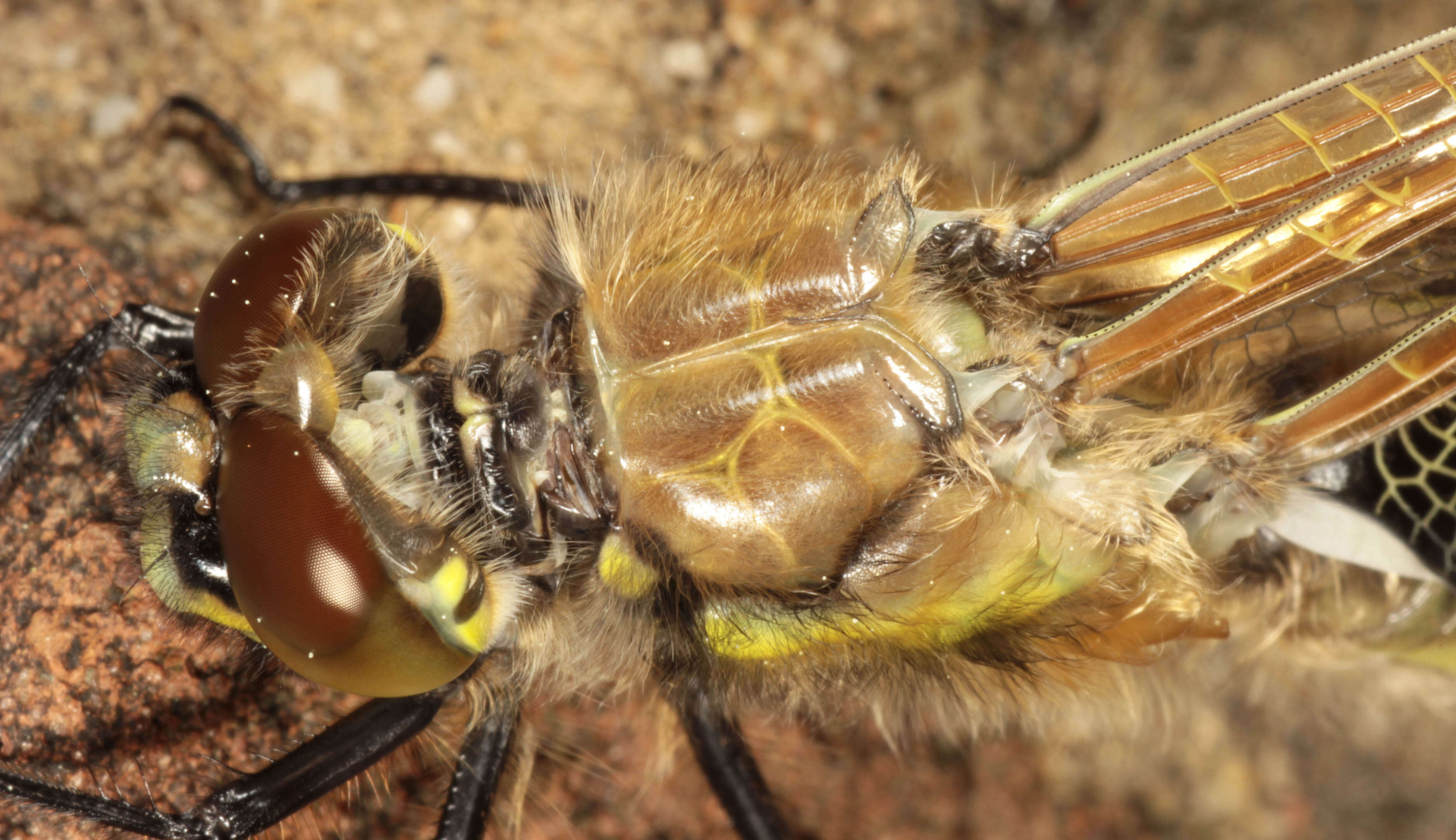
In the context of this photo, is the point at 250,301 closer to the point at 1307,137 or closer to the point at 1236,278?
the point at 1236,278

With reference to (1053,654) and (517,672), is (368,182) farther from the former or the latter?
(1053,654)

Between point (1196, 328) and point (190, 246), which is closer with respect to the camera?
point (1196, 328)

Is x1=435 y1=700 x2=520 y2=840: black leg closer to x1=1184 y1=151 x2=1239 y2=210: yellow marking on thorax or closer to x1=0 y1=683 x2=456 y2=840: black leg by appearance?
x1=0 y1=683 x2=456 y2=840: black leg

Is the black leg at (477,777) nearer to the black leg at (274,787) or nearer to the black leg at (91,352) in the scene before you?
the black leg at (274,787)

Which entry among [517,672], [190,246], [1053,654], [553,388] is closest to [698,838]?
[517,672]

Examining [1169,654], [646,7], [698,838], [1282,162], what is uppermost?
[646,7]

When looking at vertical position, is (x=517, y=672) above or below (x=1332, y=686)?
below

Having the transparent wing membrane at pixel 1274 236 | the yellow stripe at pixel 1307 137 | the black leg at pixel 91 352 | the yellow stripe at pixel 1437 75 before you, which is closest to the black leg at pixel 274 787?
the black leg at pixel 91 352

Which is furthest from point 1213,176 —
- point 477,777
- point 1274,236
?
point 477,777
